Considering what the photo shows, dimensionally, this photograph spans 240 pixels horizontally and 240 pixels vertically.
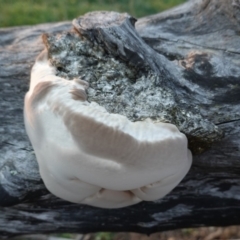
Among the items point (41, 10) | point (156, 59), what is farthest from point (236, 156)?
point (41, 10)

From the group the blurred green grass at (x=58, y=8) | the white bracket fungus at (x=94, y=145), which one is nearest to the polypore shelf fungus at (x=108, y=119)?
the white bracket fungus at (x=94, y=145)

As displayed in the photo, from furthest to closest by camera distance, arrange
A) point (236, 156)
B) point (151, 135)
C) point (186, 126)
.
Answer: point (236, 156), point (186, 126), point (151, 135)

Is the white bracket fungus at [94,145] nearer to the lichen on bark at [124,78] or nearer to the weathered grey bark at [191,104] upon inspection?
the lichen on bark at [124,78]

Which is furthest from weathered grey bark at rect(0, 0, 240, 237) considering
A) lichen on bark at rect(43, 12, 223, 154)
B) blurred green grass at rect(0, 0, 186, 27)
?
blurred green grass at rect(0, 0, 186, 27)

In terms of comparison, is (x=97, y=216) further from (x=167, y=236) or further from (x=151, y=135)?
(x=167, y=236)

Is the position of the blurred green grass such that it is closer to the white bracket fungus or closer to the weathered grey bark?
the weathered grey bark

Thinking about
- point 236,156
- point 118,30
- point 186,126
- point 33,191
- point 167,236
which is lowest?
point 167,236
